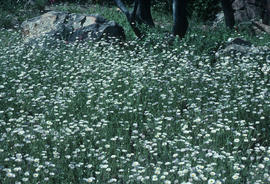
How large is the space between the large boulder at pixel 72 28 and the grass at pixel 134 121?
138 centimetres

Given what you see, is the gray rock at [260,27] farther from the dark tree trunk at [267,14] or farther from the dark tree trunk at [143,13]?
the dark tree trunk at [143,13]

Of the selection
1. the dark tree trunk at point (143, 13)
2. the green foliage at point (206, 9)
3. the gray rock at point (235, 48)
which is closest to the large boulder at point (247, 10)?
the green foliage at point (206, 9)

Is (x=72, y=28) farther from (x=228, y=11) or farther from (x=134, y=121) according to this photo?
(x=134, y=121)

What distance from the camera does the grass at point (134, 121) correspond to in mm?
4449

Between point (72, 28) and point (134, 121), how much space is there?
19.0 ft

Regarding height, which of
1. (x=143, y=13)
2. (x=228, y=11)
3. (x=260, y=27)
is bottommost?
(x=260, y=27)

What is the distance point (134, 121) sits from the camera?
19.5 ft

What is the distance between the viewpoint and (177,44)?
9695mm

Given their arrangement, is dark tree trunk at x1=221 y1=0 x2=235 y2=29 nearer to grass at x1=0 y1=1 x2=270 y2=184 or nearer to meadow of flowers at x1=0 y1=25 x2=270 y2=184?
grass at x1=0 y1=1 x2=270 y2=184

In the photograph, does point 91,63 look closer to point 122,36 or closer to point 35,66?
point 35,66

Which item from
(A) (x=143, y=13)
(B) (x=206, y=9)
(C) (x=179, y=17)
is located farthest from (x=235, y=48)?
(B) (x=206, y=9)

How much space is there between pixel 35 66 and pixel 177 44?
338 cm

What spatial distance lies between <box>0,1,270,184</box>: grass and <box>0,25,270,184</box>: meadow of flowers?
0.06 ft

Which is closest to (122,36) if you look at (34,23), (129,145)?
(34,23)
